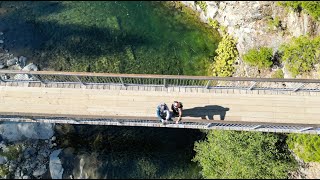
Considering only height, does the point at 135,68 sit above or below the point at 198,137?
above

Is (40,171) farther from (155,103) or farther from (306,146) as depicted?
A: (306,146)

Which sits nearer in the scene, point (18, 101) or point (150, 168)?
point (18, 101)

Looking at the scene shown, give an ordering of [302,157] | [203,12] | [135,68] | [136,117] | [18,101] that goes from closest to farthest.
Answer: [136,117]
[18,101]
[302,157]
[135,68]
[203,12]

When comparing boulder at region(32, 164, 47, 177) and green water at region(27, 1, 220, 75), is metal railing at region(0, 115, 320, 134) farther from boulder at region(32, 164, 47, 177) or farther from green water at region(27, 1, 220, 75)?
green water at region(27, 1, 220, 75)

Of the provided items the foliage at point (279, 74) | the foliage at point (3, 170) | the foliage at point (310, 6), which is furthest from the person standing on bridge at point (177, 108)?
the foliage at point (3, 170)

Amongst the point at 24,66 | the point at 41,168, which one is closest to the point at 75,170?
the point at 41,168

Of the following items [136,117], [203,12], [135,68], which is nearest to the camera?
[136,117]

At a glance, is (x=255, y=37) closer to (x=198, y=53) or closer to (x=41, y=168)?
(x=198, y=53)
